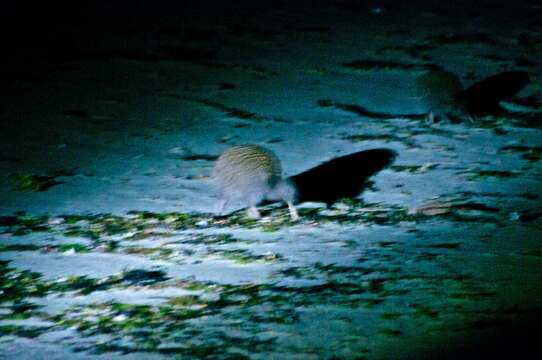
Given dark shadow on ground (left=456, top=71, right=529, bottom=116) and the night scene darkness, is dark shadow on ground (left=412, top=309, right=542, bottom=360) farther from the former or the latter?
dark shadow on ground (left=456, top=71, right=529, bottom=116)

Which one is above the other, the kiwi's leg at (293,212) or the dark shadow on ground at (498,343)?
the kiwi's leg at (293,212)

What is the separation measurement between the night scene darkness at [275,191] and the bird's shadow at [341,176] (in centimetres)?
2

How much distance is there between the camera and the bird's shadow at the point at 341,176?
203 inches

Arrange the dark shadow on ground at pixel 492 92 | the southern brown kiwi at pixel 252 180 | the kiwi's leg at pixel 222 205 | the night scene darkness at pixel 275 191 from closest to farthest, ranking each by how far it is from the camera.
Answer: the night scene darkness at pixel 275 191
the southern brown kiwi at pixel 252 180
the kiwi's leg at pixel 222 205
the dark shadow on ground at pixel 492 92

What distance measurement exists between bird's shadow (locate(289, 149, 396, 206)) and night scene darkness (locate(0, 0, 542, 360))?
18mm

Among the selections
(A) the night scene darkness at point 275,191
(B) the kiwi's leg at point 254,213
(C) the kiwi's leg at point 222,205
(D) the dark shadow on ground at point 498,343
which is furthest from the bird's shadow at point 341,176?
(D) the dark shadow on ground at point 498,343

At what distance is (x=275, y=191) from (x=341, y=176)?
968 millimetres

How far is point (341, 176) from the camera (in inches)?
214

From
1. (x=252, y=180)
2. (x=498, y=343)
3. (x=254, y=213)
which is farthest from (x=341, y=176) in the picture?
(x=498, y=343)

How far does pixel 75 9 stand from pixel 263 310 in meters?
8.43

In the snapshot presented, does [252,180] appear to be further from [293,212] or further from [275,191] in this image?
[293,212]

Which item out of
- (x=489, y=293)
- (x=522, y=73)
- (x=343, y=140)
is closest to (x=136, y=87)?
(x=343, y=140)

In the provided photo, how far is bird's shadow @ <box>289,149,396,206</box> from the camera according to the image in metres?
5.16

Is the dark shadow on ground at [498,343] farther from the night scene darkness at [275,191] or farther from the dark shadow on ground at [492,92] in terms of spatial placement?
the dark shadow on ground at [492,92]
